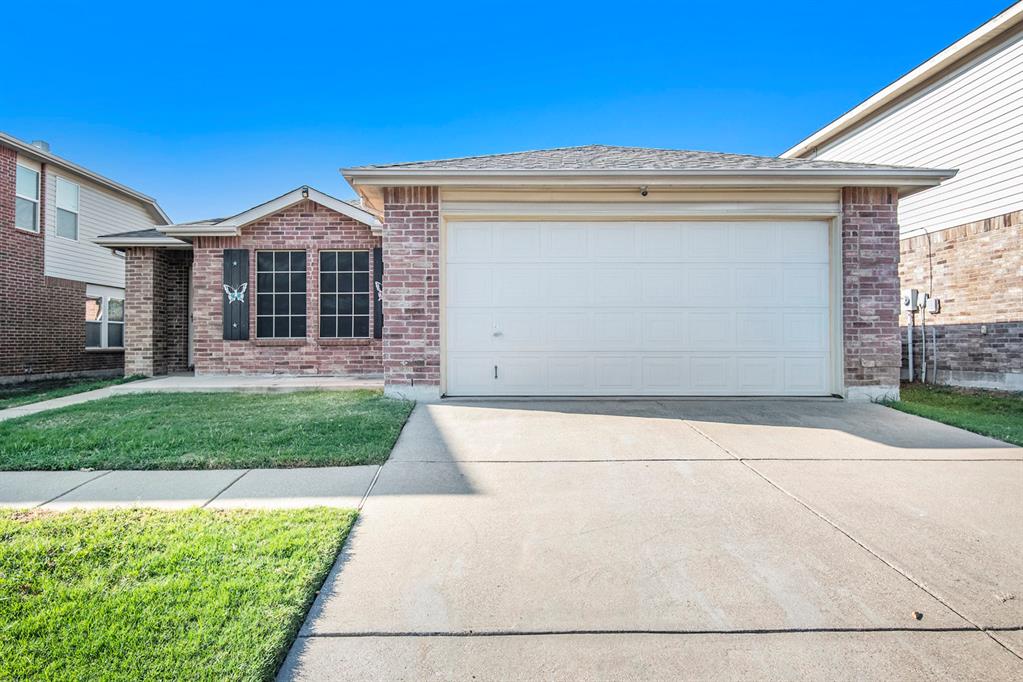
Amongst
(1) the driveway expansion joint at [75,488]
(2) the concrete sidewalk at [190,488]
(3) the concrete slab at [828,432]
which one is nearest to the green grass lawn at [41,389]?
(1) the driveway expansion joint at [75,488]

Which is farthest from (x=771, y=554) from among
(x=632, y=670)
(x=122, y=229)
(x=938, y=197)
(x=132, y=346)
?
(x=122, y=229)

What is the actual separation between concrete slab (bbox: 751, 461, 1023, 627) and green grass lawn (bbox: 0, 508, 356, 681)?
2.83 metres

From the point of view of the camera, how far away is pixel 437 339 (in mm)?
7262

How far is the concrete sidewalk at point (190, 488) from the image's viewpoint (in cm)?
340

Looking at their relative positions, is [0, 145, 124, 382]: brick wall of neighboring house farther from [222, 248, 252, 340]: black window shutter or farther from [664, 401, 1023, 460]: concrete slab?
[664, 401, 1023, 460]: concrete slab

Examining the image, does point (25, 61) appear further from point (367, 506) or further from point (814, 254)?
point (814, 254)

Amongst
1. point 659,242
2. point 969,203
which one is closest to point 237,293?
point 659,242

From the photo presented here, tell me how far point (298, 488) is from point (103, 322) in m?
15.5

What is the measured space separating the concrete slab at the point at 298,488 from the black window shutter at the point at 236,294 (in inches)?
298

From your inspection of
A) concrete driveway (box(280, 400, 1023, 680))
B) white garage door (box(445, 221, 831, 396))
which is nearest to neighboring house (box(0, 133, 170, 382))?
white garage door (box(445, 221, 831, 396))

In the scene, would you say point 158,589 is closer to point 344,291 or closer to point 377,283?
point 377,283

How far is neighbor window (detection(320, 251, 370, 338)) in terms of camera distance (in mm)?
10773

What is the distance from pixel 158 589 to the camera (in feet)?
7.29

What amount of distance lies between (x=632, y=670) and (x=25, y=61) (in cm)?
1969
